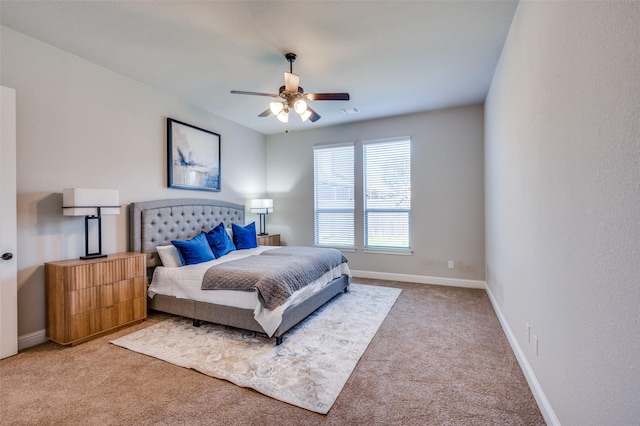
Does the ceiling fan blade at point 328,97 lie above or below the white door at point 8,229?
above

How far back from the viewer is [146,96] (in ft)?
12.2

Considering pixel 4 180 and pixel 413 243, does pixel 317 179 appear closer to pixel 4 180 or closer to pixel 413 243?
pixel 413 243

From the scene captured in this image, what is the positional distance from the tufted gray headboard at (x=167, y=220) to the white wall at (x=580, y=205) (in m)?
3.95

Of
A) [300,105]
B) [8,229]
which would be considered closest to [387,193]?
[300,105]

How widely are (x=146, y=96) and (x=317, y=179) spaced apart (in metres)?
3.11

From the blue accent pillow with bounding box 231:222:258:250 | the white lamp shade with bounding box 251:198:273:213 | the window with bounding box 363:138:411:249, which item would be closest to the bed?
the blue accent pillow with bounding box 231:222:258:250

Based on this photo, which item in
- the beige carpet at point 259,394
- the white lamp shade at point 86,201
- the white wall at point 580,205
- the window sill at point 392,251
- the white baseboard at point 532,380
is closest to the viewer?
the white wall at point 580,205

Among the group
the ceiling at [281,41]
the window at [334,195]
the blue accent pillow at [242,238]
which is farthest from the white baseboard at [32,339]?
the window at [334,195]

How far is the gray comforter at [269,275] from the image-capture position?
8.74ft

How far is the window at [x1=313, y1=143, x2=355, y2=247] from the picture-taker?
17.9 feet

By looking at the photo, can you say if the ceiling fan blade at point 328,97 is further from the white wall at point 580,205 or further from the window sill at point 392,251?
the window sill at point 392,251

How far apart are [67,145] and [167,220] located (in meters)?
1.34

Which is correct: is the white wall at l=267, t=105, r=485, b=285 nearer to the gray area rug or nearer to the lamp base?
the gray area rug

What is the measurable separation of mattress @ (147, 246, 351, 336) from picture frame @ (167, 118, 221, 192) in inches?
53.6
